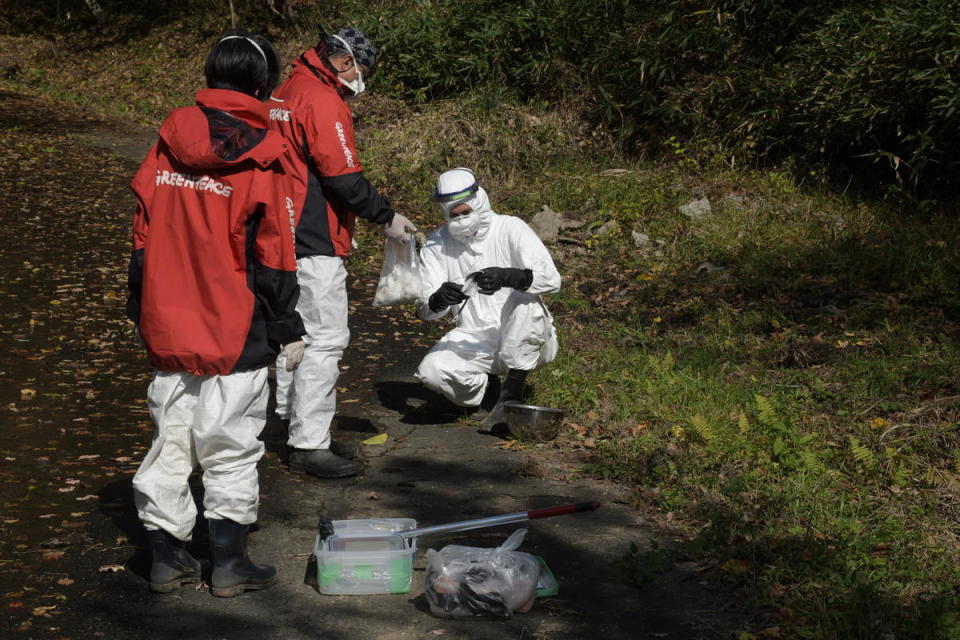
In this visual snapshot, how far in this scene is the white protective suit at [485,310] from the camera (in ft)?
20.2

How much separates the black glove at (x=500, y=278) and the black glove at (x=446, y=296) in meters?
0.13

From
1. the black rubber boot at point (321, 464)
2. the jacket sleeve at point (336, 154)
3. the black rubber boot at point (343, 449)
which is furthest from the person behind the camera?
the black rubber boot at point (343, 449)

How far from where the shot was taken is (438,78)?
15000 millimetres

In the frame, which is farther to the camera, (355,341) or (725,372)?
(355,341)

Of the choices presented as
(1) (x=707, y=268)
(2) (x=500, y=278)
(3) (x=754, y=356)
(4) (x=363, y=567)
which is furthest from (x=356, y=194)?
(1) (x=707, y=268)

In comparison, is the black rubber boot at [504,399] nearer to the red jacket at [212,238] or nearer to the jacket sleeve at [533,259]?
the jacket sleeve at [533,259]

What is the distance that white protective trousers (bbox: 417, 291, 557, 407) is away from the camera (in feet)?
20.2

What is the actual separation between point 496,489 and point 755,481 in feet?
4.58

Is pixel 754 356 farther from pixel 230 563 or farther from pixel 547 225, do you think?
pixel 230 563

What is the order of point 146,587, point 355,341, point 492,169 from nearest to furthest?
point 146,587
point 355,341
point 492,169

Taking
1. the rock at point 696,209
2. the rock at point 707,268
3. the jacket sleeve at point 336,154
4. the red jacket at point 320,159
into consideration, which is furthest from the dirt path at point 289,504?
the rock at point 696,209

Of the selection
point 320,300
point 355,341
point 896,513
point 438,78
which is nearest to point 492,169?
point 438,78

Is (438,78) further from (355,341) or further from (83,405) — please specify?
(83,405)

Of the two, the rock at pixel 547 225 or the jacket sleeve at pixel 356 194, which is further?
the rock at pixel 547 225
